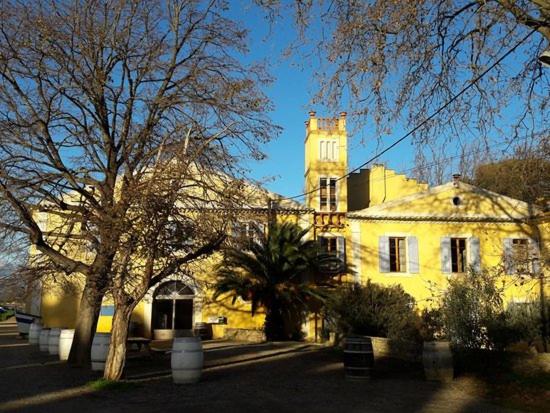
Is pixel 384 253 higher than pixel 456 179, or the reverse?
pixel 456 179

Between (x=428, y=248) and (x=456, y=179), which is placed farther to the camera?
(x=456, y=179)

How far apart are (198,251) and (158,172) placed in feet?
6.45

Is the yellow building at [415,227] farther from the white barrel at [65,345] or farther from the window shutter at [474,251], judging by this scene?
the white barrel at [65,345]

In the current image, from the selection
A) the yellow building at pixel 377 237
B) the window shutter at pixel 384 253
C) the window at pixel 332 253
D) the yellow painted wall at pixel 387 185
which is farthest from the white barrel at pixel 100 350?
the yellow painted wall at pixel 387 185

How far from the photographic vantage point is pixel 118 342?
38.8ft

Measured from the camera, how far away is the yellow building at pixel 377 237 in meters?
26.9

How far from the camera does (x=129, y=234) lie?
1147 centimetres

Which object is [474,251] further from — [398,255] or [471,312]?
[471,312]

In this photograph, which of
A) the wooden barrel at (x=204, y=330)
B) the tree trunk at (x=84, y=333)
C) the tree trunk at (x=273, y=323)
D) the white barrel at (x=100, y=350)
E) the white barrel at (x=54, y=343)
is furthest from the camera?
the wooden barrel at (x=204, y=330)

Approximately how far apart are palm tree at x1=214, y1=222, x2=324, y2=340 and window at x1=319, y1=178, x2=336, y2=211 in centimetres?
262

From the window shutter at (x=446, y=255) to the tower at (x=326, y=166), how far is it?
5121 mm


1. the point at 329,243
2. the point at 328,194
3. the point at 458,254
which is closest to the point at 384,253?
the point at 329,243

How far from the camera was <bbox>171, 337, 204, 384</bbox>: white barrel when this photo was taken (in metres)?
11.9

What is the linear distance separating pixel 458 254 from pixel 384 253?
3.73 meters
